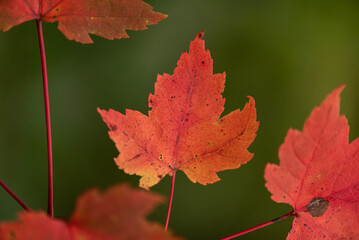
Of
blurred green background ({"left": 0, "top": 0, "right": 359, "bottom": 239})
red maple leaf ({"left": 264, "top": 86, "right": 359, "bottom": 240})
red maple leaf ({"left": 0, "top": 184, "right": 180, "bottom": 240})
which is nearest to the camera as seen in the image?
red maple leaf ({"left": 0, "top": 184, "right": 180, "bottom": 240})

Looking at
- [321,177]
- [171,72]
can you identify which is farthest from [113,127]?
[171,72]

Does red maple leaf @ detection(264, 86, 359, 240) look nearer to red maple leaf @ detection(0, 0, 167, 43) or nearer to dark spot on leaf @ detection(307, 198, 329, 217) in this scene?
dark spot on leaf @ detection(307, 198, 329, 217)

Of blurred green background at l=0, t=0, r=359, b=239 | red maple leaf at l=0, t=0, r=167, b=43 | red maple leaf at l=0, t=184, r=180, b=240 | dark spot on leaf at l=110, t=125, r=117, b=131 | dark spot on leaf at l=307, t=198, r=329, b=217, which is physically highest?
blurred green background at l=0, t=0, r=359, b=239

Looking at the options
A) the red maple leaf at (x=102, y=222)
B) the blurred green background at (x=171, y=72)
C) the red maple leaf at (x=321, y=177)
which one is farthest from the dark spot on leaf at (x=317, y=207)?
the blurred green background at (x=171, y=72)

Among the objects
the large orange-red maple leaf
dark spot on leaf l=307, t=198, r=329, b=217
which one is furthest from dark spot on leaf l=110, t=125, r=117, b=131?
dark spot on leaf l=307, t=198, r=329, b=217

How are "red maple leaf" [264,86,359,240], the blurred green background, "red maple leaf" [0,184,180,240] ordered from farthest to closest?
1. the blurred green background
2. "red maple leaf" [264,86,359,240]
3. "red maple leaf" [0,184,180,240]

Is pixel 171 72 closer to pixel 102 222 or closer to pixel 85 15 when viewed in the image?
pixel 85 15
